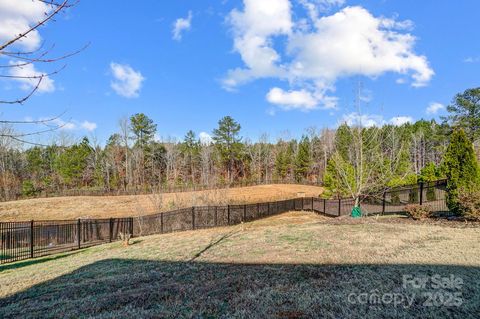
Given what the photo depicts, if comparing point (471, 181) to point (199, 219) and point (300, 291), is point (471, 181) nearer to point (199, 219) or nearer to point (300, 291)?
point (300, 291)

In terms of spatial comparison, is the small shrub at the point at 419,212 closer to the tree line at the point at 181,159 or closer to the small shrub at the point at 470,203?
the small shrub at the point at 470,203

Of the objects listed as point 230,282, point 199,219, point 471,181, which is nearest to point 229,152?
point 199,219

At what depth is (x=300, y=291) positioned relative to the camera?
14.0 ft

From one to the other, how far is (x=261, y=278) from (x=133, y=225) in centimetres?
1349

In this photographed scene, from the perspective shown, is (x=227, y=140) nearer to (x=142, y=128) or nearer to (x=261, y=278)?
(x=142, y=128)

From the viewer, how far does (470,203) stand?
900cm

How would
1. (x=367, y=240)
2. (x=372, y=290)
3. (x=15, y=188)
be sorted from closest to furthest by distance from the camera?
(x=372, y=290) < (x=367, y=240) < (x=15, y=188)

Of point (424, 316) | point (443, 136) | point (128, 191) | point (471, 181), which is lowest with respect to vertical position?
point (128, 191)

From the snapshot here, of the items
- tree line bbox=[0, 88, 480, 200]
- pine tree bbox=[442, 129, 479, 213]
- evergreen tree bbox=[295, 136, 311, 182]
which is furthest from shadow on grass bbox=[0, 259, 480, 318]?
evergreen tree bbox=[295, 136, 311, 182]

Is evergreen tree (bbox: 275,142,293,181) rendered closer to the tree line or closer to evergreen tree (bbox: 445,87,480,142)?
the tree line

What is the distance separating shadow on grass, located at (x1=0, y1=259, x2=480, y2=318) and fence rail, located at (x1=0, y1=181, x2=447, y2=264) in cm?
698

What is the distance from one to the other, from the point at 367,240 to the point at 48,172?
64670 mm

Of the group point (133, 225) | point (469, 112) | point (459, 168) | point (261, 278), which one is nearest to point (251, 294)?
point (261, 278)

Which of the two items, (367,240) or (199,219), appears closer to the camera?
(367,240)
